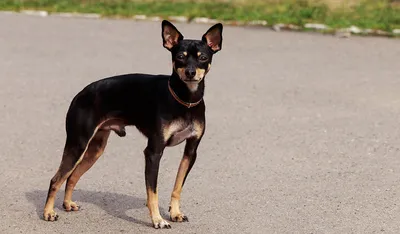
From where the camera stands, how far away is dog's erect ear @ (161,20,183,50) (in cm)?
664

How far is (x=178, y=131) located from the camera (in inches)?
260

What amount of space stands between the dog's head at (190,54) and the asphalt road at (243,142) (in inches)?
43.8

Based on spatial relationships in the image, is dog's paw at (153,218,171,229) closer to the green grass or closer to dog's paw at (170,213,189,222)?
dog's paw at (170,213,189,222)

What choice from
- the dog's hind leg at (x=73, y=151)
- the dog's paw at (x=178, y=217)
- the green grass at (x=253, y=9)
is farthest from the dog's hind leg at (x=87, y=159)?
the green grass at (x=253, y=9)

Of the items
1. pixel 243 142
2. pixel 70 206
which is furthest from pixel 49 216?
pixel 243 142

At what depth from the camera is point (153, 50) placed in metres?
15.8

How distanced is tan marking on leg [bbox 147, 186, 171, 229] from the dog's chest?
362 mm

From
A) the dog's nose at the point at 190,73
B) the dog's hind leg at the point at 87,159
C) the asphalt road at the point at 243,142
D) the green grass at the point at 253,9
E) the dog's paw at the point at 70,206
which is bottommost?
the green grass at the point at 253,9

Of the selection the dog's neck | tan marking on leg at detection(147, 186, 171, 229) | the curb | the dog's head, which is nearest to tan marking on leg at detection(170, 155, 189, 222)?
tan marking on leg at detection(147, 186, 171, 229)

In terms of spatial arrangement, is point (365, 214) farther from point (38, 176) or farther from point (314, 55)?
point (314, 55)

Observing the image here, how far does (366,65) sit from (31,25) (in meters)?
7.06


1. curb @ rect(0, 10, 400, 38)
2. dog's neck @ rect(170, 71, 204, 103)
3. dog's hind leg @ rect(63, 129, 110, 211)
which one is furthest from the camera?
curb @ rect(0, 10, 400, 38)

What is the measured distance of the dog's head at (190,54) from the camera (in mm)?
6406

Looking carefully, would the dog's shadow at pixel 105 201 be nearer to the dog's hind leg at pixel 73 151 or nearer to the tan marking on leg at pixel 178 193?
the tan marking on leg at pixel 178 193
